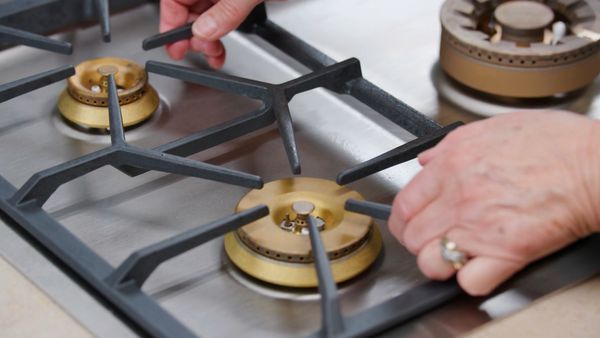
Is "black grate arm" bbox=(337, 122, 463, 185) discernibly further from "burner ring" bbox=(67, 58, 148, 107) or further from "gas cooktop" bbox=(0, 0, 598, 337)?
"burner ring" bbox=(67, 58, 148, 107)

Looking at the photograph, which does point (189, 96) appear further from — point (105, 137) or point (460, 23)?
point (460, 23)

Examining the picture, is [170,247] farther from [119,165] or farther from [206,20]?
[206,20]

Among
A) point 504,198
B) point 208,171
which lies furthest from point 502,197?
point 208,171

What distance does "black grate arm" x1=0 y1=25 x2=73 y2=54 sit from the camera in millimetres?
1090

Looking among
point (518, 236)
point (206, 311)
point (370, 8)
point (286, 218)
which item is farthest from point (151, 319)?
point (370, 8)

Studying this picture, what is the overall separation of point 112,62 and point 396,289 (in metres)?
0.41

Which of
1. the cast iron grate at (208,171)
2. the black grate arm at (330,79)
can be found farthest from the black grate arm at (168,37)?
the black grate arm at (330,79)

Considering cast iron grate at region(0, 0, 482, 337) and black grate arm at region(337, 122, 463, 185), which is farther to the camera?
black grate arm at region(337, 122, 463, 185)

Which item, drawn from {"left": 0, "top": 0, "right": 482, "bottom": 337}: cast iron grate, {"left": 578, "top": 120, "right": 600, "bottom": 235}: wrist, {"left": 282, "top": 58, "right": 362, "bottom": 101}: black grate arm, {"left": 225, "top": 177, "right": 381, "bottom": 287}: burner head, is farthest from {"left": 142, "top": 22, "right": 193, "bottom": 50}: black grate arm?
{"left": 578, "top": 120, "right": 600, "bottom": 235}: wrist

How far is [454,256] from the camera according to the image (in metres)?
0.82

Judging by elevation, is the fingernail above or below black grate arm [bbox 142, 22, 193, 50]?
above

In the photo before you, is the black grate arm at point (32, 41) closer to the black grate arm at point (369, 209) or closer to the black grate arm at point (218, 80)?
the black grate arm at point (218, 80)

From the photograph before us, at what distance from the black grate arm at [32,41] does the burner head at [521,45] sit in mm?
375

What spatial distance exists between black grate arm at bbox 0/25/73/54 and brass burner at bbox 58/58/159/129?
0.02 meters
